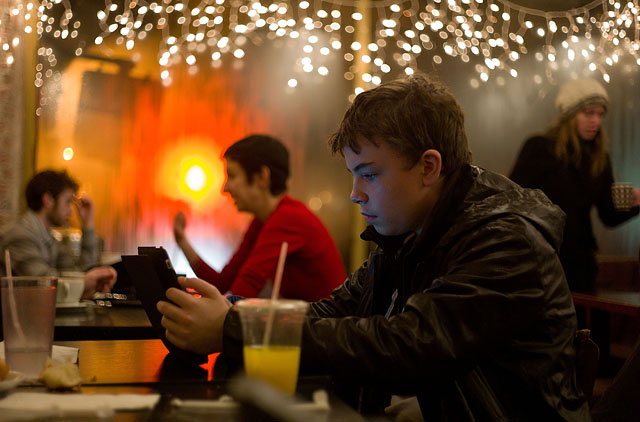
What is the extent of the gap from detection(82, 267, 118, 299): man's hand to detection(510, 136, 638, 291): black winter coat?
2201mm

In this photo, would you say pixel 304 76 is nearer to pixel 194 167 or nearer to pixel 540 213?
pixel 194 167

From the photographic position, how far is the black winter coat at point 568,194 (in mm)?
3768

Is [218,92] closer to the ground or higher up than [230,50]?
closer to the ground

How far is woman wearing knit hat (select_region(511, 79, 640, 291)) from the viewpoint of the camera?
149 inches

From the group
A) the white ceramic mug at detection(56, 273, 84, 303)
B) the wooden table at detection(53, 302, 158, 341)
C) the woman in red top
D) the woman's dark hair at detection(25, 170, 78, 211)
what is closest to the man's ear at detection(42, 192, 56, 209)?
the woman's dark hair at detection(25, 170, 78, 211)

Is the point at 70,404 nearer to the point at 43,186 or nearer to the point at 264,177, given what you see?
the point at 264,177

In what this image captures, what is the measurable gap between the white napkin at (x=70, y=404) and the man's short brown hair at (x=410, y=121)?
2.22 feet

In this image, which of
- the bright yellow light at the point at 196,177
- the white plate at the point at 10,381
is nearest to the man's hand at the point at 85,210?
the bright yellow light at the point at 196,177

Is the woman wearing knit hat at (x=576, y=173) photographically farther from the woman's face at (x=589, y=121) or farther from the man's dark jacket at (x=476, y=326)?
the man's dark jacket at (x=476, y=326)

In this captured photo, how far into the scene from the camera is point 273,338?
96 cm

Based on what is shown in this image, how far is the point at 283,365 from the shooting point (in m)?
0.96

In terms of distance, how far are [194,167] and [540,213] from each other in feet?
12.3

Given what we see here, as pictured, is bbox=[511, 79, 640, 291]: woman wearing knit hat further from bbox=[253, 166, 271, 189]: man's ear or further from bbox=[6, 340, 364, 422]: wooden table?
bbox=[6, 340, 364, 422]: wooden table

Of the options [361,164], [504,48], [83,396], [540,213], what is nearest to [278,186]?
[361,164]
